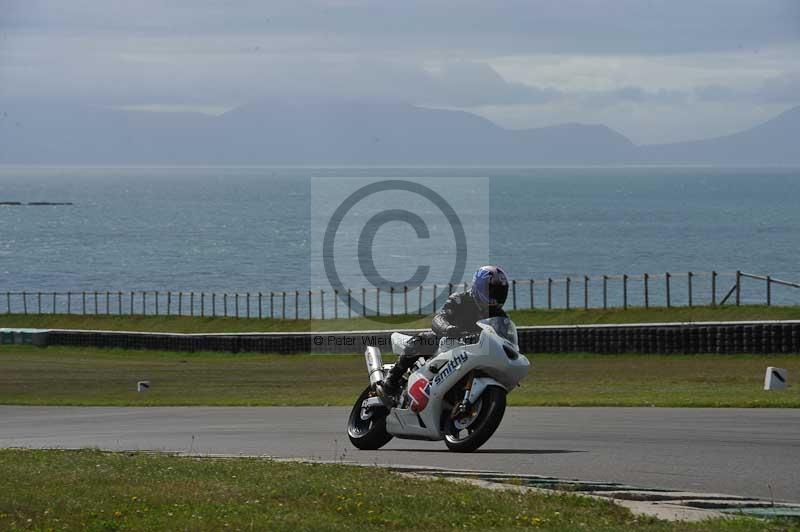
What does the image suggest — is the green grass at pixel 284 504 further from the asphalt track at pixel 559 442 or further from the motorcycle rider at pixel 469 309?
the motorcycle rider at pixel 469 309

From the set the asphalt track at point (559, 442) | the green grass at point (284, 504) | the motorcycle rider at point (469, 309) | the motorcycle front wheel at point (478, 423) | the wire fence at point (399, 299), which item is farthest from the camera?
the wire fence at point (399, 299)

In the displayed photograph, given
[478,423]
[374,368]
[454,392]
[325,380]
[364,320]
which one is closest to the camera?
[478,423]

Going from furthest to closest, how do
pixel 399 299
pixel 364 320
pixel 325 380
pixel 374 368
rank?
pixel 399 299
pixel 364 320
pixel 325 380
pixel 374 368

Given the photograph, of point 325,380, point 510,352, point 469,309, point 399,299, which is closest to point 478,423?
point 510,352

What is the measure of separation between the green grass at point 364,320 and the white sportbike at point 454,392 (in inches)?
1347

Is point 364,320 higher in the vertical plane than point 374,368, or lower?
lower

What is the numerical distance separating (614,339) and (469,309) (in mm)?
30630

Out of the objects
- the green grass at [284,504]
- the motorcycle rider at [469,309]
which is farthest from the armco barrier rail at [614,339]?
the green grass at [284,504]

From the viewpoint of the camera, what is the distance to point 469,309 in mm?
14258

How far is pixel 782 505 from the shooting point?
10203 millimetres

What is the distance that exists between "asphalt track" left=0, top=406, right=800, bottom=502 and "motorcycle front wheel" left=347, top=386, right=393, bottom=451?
0.68 ft

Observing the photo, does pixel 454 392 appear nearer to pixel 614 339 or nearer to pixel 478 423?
pixel 478 423

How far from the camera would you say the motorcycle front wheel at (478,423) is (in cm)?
1370

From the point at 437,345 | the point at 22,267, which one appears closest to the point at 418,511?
the point at 437,345
